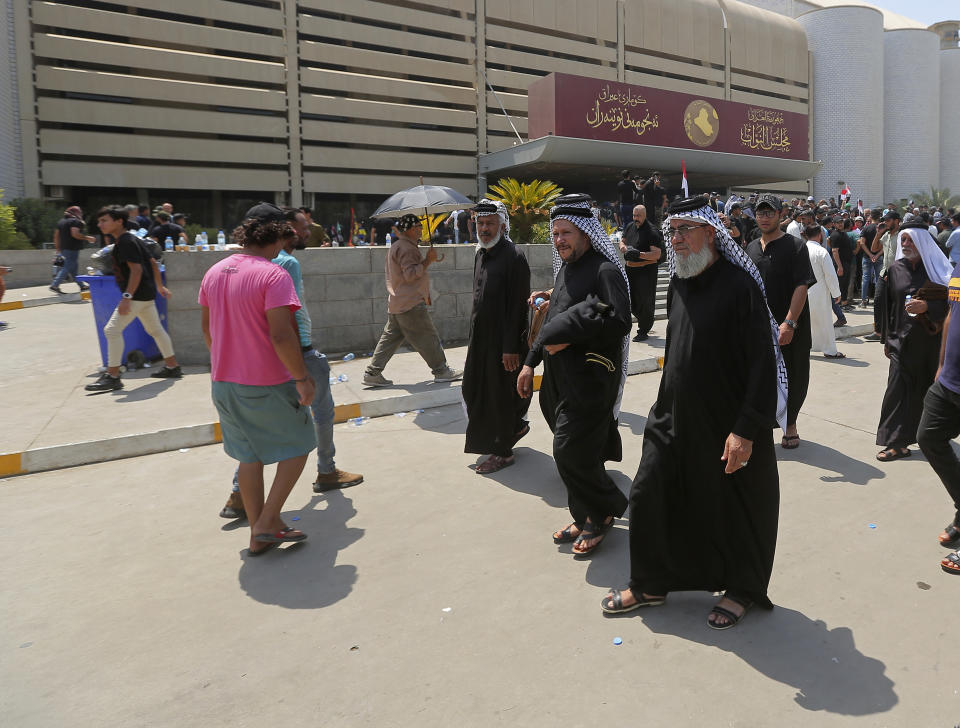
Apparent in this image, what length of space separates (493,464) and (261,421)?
1908mm

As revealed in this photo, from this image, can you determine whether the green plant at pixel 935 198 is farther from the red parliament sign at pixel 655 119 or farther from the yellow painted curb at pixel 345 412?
the yellow painted curb at pixel 345 412

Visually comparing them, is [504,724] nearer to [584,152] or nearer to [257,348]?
[257,348]

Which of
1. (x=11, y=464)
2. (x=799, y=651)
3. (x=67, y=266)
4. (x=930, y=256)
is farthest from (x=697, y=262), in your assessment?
(x=67, y=266)

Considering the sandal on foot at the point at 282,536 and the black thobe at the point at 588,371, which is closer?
the black thobe at the point at 588,371

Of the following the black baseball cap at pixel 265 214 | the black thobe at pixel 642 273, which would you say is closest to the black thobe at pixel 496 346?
the black baseball cap at pixel 265 214

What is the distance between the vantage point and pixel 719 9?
128 feet

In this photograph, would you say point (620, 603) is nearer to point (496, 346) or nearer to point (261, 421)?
point (261, 421)

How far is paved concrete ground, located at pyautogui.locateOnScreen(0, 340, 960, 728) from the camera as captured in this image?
2363mm

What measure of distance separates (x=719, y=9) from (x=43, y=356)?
41.3 m

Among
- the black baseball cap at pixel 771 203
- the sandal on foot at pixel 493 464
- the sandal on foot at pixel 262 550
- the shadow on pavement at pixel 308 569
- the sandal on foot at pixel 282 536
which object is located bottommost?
the shadow on pavement at pixel 308 569

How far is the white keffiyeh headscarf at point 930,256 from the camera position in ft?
15.2

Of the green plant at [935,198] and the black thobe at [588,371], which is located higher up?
the green plant at [935,198]

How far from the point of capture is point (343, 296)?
8.81m

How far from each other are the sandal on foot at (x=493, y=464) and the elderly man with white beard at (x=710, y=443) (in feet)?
6.44
